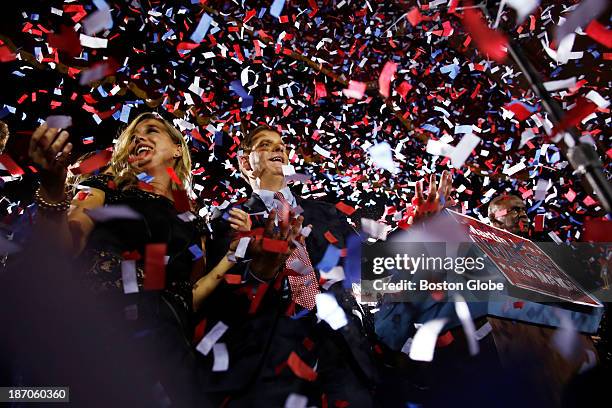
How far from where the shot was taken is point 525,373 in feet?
5.98

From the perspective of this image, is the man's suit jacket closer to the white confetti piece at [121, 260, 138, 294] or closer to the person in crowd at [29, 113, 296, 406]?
the person in crowd at [29, 113, 296, 406]

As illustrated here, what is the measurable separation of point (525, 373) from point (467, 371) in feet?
0.81

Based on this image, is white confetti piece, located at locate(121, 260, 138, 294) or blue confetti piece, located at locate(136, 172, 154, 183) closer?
white confetti piece, located at locate(121, 260, 138, 294)

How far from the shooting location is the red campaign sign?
1.85 metres

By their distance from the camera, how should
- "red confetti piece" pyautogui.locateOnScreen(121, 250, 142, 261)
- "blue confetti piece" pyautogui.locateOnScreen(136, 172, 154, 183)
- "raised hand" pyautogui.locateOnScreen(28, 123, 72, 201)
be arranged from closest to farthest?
1. "raised hand" pyautogui.locateOnScreen(28, 123, 72, 201)
2. "red confetti piece" pyautogui.locateOnScreen(121, 250, 142, 261)
3. "blue confetti piece" pyautogui.locateOnScreen(136, 172, 154, 183)

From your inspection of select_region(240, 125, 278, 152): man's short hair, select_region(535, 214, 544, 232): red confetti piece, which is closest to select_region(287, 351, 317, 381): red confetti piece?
select_region(240, 125, 278, 152): man's short hair

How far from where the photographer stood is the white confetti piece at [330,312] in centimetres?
210

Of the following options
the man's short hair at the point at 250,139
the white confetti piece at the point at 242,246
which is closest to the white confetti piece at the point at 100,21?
the man's short hair at the point at 250,139

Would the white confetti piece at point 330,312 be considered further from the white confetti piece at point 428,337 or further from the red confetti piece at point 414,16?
the red confetti piece at point 414,16

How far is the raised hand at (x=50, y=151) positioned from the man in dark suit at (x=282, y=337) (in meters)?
0.71

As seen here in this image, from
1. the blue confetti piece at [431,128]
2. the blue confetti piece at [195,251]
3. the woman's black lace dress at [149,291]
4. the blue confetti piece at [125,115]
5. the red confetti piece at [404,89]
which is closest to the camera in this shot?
the woman's black lace dress at [149,291]

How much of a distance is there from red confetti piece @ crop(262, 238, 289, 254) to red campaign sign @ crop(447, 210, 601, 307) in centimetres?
77

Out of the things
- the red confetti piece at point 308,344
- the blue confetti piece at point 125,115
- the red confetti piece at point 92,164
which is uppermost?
the blue confetti piece at point 125,115

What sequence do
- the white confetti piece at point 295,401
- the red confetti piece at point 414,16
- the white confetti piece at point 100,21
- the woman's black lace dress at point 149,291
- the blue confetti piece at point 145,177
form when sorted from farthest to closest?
the red confetti piece at point 414,16
the white confetti piece at point 100,21
the blue confetti piece at point 145,177
the white confetti piece at point 295,401
the woman's black lace dress at point 149,291
